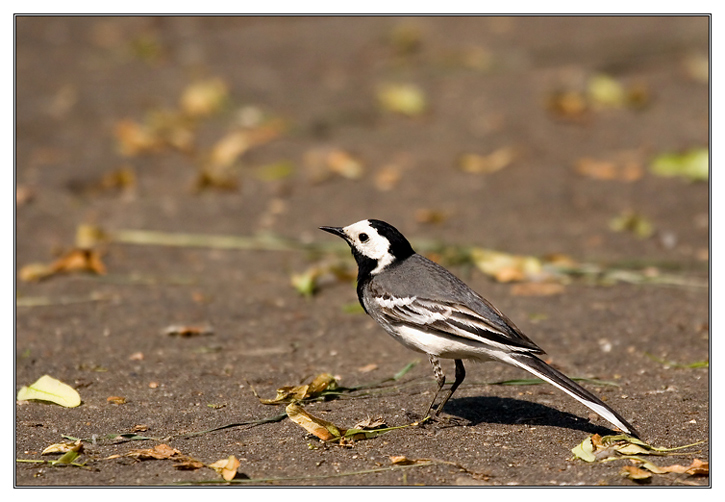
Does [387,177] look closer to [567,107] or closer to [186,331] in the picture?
[567,107]

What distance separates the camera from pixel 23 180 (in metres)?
10.4

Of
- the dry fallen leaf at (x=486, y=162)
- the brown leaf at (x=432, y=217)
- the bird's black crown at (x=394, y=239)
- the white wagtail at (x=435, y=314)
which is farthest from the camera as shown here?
the dry fallen leaf at (x=486, y=162)

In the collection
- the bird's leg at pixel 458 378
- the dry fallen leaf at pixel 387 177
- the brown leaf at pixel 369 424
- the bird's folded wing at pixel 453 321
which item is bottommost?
the brown leaf at pixel 369 424

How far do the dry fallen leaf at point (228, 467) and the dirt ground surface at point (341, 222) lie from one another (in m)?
0.06

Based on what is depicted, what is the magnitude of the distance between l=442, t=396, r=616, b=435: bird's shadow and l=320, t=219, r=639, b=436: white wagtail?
6.1 inches

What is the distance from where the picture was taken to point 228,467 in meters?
4.39

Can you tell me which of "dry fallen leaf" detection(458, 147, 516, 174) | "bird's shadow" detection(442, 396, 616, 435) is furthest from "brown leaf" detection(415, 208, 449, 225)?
"bird's shadow" detection(442, 396, 616, 435)

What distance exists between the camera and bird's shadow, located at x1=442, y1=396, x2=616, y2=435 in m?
5.21

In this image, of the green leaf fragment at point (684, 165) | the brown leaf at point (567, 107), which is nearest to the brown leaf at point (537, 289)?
the green leaf fragment at point (684, 165)

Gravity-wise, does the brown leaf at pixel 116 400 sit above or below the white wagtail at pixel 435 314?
below

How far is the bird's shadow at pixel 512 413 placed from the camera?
17.1ft

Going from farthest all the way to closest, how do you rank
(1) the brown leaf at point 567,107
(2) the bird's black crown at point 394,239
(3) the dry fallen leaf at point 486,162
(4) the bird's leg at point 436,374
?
(1) the brown leaf at point 567,107 → (3) the dry fallen leaf at point 486,162 → (2) the bird's black crown at point 394,239 → (4) the bird's leg at point 436,374

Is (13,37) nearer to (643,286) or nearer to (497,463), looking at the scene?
(497,463)

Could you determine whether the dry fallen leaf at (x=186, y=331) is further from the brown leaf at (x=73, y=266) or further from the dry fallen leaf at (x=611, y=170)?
the dry fallen leaf at (x=611, y=170)
